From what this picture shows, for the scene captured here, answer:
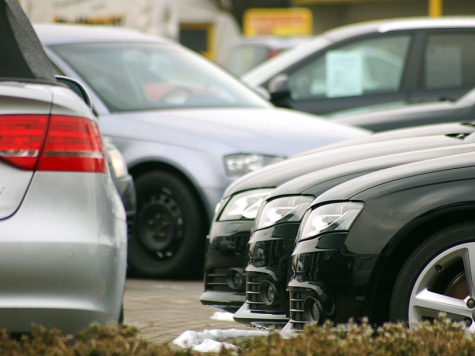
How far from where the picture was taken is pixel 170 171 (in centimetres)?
782

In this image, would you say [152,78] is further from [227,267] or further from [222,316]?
[227,267]

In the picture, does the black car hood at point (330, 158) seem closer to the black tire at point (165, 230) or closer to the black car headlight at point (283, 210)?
the black car headlight at point (283, 210)

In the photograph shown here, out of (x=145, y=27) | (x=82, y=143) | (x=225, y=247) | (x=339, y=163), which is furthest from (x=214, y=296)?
(x=145, y=27)

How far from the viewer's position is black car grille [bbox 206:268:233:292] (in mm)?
5715

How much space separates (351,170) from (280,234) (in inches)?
17.0

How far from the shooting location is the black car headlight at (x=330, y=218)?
4367 mm

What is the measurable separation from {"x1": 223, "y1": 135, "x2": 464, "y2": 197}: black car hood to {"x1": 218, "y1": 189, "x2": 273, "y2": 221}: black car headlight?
0.13 ft

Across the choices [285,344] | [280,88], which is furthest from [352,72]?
[285,344]

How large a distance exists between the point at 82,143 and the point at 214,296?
203 cm

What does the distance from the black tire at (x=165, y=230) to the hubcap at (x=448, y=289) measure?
137 inches

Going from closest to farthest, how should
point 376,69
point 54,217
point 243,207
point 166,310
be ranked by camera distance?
1. point 54,217
2. point 243,207
3. point 166,310
4. point 376,69

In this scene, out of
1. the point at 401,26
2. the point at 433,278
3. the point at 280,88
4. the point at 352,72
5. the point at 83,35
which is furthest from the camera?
the point at 401,26

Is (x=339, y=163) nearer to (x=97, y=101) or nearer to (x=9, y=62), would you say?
(x=9, y=62)

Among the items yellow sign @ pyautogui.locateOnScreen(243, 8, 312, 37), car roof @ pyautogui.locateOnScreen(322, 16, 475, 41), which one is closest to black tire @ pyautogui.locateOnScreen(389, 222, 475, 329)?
car roof @ pyautogui.locateOnScreen(322, 16, 475, 41)
